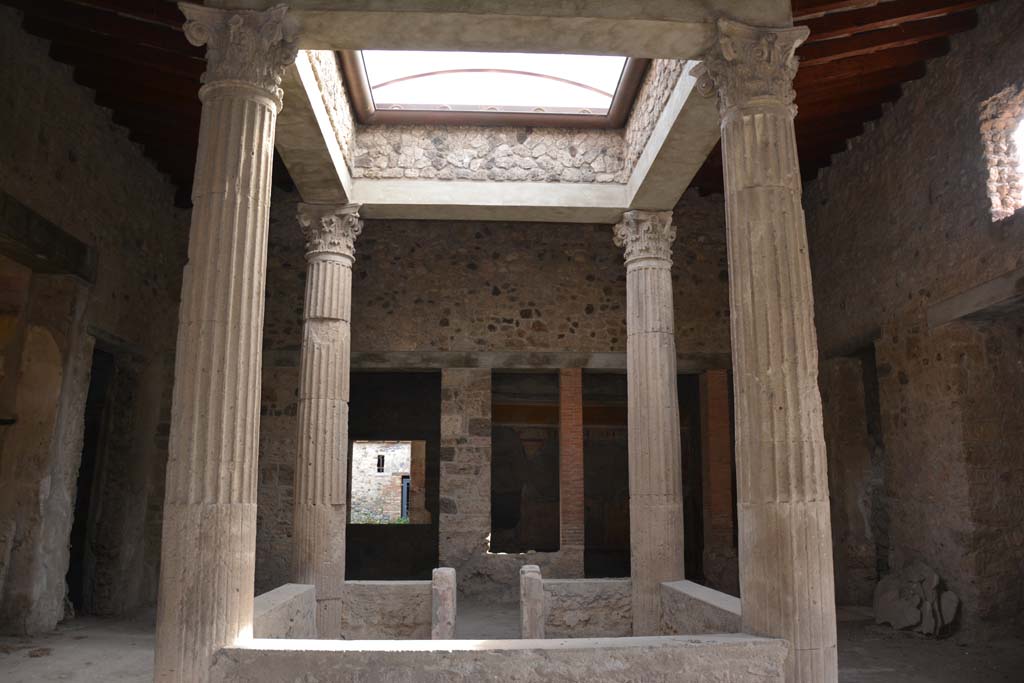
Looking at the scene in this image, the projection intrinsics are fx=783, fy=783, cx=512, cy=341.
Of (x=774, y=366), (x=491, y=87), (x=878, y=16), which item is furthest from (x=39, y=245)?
(x=878, y=16)

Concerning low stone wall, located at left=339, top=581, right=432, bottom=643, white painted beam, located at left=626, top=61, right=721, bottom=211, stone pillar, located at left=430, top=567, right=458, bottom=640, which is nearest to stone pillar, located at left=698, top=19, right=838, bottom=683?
white painted beam, located at left=626, top=61, right=721, bottom=211

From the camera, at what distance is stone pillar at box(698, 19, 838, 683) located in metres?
4.43

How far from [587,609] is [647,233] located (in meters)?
4.07

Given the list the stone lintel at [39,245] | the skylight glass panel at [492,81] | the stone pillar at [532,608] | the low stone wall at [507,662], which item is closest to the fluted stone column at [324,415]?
the skylight glass panel at [492,81]

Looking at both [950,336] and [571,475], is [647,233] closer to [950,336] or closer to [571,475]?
[950,336]

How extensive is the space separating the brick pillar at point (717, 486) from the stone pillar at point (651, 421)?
128 inches

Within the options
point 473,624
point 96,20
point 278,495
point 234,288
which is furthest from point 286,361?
point 234,288

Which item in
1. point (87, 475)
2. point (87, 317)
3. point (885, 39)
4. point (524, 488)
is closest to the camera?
point (885, 39)

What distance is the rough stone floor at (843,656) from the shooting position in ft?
21.0

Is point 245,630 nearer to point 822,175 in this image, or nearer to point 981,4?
point 981,4

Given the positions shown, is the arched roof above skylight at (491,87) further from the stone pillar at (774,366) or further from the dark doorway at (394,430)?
the dark doorway at (394,430)

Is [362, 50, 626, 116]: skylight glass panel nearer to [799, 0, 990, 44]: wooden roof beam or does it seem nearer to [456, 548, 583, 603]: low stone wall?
[799, 0, 990, 44]: wooden roof beam

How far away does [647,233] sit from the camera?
8.65m

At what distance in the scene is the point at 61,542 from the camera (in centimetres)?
823
